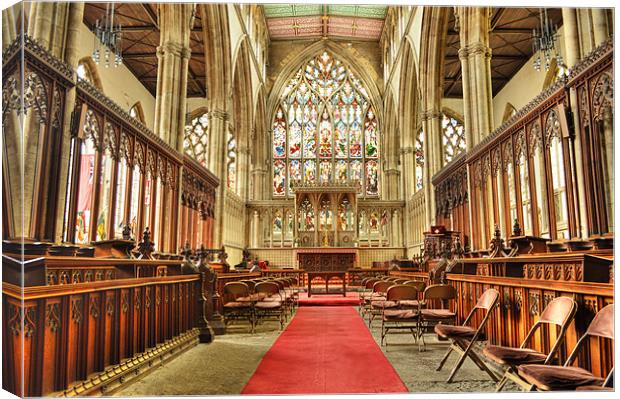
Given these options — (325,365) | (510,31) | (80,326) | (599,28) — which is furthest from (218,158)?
(80,326)

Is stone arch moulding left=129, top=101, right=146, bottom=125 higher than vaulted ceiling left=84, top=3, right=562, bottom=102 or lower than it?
lower

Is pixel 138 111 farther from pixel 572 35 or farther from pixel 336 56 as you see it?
pixel 572 35

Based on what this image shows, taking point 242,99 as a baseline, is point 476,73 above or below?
below


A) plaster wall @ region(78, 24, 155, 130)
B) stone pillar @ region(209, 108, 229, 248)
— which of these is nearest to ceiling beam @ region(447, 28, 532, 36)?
stone pillar @ region(209, 108, 229, 248)

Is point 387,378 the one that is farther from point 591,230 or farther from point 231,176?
point 231,176

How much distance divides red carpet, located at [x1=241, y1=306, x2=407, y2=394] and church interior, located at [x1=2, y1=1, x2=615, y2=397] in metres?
0.03

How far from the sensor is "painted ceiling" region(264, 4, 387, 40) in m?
22.1

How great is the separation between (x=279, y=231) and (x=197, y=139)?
706cm

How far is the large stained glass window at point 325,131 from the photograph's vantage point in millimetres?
24188

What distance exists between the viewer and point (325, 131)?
24688 mm

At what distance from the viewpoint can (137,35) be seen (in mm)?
17547

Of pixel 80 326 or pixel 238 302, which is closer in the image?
pixel 80 326

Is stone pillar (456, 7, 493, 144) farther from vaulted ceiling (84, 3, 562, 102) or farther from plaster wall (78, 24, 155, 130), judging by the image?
plaster wall (78, 24, 155, 130)

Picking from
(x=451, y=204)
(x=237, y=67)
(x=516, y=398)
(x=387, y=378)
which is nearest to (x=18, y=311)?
(x=387, y=378)
